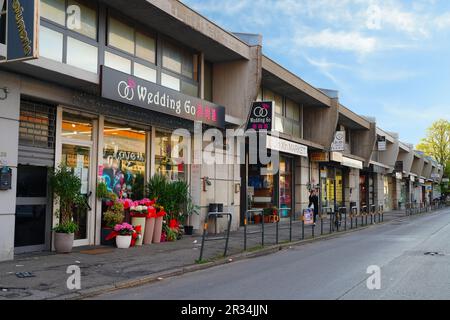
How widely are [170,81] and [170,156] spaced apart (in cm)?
252

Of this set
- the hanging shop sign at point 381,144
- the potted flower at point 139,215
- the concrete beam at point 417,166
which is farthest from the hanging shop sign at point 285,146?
Result: the concrete beam at point 417,166

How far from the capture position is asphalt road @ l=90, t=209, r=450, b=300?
7730 millimetres

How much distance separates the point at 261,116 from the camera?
60.4ft

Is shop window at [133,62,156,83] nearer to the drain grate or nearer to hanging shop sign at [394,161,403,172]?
the drain grate

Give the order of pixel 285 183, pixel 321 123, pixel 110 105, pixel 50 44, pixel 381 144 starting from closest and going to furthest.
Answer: pixel 50 44, pixel 110 105, pixel 285 183, pixel 321 123, pixel 381 144

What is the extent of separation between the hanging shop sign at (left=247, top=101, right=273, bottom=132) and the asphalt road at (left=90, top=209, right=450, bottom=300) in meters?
5.84

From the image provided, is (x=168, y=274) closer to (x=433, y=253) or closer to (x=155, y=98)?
(x=155, y=98)

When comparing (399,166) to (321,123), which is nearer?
(321,123)

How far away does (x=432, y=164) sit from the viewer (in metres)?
70.2

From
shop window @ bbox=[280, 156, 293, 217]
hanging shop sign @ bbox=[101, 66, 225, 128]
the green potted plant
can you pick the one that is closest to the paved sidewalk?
the green potted plant

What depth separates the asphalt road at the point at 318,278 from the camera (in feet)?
25.4

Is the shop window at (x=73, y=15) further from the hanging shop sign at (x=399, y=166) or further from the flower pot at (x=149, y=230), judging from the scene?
the hanging shop sign at (x=399, y=166)

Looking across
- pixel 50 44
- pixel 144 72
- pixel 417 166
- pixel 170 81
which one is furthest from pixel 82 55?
pixel 417 166
